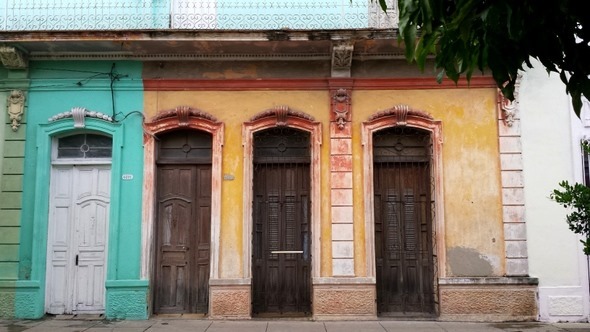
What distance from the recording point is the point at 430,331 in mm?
7492

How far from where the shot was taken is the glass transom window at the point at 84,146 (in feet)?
28.8

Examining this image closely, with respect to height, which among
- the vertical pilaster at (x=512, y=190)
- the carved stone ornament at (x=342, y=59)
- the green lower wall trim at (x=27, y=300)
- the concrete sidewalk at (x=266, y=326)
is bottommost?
the concrete sidewalk at (x=266, y=326)

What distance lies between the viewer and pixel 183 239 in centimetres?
862

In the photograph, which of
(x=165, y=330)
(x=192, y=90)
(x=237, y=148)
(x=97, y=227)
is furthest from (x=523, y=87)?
(x=97, y=227)

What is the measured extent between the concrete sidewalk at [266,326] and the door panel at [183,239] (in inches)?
17.3

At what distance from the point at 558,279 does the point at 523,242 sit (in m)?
0.78

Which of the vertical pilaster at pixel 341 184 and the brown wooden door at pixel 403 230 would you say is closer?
the vertical pilaster at pixel 341 184

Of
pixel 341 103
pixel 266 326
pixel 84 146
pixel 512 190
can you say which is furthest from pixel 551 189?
pixel 84 146

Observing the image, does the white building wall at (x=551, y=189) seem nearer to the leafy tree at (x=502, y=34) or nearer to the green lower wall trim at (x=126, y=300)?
the leafy tree at (x=502, y=34)

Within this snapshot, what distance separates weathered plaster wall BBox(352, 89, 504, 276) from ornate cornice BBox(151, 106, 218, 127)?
2472mm

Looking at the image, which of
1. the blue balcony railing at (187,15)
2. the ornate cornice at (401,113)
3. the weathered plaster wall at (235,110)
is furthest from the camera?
the blue balcony railing at (187,15)

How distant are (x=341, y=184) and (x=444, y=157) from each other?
5.78 feet

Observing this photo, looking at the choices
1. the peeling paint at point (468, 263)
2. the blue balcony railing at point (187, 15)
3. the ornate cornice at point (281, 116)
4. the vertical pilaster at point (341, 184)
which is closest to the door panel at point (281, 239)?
the vertical pilaster at point (341, 184)

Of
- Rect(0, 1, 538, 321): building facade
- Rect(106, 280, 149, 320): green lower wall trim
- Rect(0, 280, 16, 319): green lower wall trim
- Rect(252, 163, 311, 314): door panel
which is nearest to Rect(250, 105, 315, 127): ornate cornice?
Rect(0, 1, 538, 321): building facade
